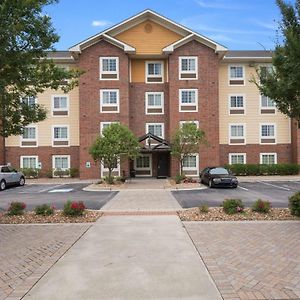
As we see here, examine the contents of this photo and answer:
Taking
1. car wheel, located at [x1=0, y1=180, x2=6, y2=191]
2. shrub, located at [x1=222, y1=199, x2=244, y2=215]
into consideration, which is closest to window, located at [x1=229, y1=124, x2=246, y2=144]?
car wheel, located at [x1=0, y1=180, x2=6, y2=191]

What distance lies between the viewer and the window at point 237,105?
3881cm

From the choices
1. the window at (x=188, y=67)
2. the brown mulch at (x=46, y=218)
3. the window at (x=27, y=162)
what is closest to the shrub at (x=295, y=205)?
the brown mulch at (x=46, y=218)

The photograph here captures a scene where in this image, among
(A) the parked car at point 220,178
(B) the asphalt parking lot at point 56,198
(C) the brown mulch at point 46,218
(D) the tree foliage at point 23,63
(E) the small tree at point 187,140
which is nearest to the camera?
(D) the tree foliage at point 23,63

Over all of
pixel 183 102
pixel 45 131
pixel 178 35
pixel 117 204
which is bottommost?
pixel 117 204

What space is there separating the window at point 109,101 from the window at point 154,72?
3779 millimetres

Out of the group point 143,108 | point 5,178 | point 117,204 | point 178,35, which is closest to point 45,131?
point 143,108

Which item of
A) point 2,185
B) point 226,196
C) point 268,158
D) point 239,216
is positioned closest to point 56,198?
point 226,196

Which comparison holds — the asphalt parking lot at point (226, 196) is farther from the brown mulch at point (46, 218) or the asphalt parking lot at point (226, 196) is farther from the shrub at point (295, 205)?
the brown mulch at point (46, 218)

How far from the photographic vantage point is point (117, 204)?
16.1m

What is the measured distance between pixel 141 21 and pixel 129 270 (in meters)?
33.5

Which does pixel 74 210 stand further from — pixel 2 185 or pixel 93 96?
pixel 93 96

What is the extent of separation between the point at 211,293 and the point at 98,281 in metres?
1.64

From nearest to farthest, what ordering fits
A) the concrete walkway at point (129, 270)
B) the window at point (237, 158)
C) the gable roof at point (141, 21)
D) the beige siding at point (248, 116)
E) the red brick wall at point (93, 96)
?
1. the concrete walkway at point (129, 270)
2. the gable roof at point (141, 21)
3. the red brick wall at point (93, 96)
4. the beige siding at point (248, 116)
5. the window at point (237, 158)

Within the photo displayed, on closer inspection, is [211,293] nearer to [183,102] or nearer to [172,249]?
[172,249]
